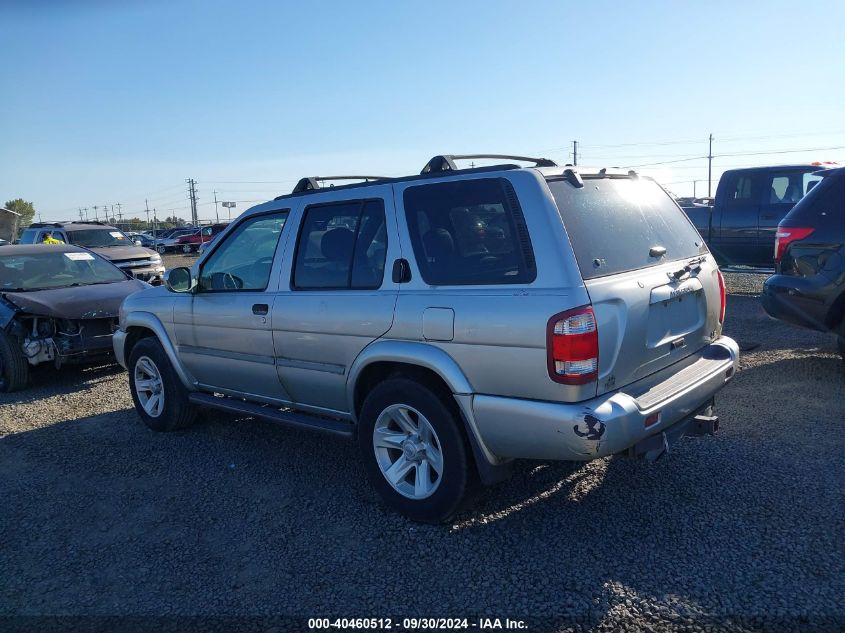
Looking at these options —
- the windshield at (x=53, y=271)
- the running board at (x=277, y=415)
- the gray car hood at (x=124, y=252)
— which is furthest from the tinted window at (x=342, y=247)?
the gray car hood at (x=124, y=252)

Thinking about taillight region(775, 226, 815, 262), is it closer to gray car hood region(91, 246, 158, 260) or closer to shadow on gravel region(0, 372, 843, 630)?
shadow on gravel region(0, 372, 843, 630)

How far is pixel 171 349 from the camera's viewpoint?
5469mm

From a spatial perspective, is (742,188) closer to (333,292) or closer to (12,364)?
(333,292)

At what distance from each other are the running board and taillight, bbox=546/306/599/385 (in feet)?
5.09

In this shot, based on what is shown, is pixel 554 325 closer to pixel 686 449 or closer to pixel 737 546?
pixel 737 546

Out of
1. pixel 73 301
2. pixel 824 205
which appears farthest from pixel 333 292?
pixel 73 301

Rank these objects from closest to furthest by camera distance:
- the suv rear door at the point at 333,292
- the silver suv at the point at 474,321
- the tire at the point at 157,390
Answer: the silver suv at the point at 474,321 < the suv rear door at the point at 333,292 < the tire at the point at 157,390

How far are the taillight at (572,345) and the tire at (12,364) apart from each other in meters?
6.50

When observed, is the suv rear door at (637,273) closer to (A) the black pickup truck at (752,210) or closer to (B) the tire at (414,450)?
(B) the tire at (414,450)

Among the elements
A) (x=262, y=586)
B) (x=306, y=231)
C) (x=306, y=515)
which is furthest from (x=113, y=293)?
(x=262, y=586)

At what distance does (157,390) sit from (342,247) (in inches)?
100

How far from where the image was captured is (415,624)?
2951mm

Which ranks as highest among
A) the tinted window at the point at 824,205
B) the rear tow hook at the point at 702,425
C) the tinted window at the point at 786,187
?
the tinted window at the point at 786,187

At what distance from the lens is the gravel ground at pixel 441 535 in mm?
3078
